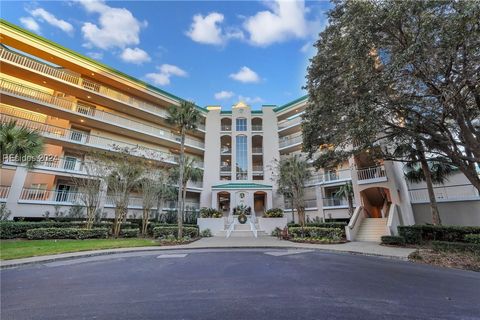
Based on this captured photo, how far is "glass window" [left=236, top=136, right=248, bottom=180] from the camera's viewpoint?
103 ft

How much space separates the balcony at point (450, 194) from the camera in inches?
617

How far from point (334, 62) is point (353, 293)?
33.7 feet

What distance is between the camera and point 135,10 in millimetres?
14727

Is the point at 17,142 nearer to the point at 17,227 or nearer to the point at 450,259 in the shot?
the point at 17,227

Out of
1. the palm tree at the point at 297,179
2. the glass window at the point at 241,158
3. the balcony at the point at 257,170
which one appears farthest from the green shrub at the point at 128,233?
the balcony at the point at 257,170

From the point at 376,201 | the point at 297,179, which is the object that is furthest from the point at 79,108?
the point at 376,201

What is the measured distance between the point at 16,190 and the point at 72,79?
12.1m

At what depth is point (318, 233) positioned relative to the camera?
16922 millimetres

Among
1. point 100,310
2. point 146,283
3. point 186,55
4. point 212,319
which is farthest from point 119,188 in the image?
point 212,319

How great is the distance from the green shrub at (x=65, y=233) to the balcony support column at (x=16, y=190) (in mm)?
4820

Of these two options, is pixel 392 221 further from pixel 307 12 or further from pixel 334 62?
pixel 307 12

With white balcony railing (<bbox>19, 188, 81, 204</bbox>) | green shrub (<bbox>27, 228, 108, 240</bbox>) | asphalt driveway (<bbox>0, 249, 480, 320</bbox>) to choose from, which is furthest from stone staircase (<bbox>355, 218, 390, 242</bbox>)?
white balcony railing (<bbox>19, 188, 81, 204</bbox>)

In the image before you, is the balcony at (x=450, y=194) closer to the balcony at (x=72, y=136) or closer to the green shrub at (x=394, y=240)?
the green shrub at (x=394, y=240)

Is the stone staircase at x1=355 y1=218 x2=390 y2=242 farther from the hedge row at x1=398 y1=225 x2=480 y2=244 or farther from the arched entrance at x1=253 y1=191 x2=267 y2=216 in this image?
the arched entrance at x1=253 y1=191 x2=267 y2=216
